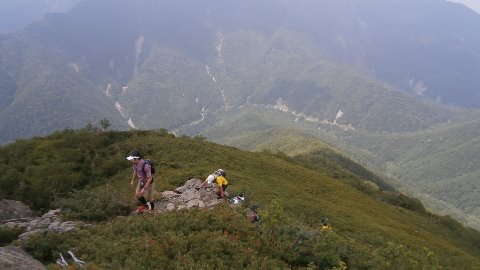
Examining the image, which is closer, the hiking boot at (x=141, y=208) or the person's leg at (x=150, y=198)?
the hiking boot at (x=141, y=208)

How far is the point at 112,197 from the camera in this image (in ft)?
87.2

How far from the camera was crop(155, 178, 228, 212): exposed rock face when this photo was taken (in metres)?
27.0

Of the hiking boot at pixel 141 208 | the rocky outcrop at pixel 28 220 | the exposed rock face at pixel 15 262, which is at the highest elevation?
the hiking boot at pixel 141 208

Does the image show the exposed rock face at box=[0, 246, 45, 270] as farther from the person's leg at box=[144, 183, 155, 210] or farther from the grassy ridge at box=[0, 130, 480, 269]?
the person's leg at box=[144, 183, 155, 210]

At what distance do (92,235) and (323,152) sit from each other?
13882cm

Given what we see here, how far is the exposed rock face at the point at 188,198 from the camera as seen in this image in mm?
26953

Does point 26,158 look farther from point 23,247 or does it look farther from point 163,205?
point 23,247

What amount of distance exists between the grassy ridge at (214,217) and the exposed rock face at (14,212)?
85.8 inches

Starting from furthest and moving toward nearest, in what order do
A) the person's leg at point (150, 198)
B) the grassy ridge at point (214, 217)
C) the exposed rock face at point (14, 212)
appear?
the exposed rock face at point (14, 212) < the person's leg at point (150, 198) < the grassy ridge at point (214, 217)

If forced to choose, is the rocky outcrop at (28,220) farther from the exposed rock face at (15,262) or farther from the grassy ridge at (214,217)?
the exposed rock face at (15,262)

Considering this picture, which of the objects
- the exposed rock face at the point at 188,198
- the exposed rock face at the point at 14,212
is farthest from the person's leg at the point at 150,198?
the exposed rock face at the point at 14,212

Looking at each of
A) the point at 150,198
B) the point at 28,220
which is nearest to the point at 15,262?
the point at 150,198

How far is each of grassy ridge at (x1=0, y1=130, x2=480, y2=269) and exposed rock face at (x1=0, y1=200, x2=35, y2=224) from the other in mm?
2178

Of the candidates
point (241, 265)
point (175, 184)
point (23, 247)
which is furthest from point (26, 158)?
point (241, 265)
